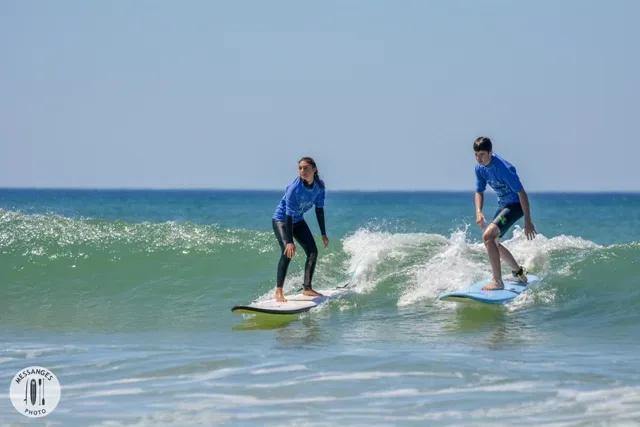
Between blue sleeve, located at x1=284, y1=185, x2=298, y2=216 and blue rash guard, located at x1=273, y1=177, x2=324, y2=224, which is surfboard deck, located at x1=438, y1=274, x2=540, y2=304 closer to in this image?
blue rash guard, located at x1=273, y1=177, x2=324, y2=224

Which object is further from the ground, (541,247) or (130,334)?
(541,247)

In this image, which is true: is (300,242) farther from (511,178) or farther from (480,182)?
(511,178)

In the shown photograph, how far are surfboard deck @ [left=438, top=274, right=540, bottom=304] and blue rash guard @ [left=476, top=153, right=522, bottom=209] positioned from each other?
1019 millimetres

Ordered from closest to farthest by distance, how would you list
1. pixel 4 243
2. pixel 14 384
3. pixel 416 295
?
1. pixel 14 384
2. pixel 416 295
3. pixel 4 243

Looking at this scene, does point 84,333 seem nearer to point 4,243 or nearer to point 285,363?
point 285,363

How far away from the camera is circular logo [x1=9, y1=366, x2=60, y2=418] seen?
234 inches

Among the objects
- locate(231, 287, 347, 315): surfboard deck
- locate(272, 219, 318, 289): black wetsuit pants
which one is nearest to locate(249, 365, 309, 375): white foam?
locate(231, 287, 347, 315): surfboard deck

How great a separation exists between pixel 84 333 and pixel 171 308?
187cm

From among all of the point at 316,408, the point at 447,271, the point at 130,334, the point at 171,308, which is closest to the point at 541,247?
the point at 447,271

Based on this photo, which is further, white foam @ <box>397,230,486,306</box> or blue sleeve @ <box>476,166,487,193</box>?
white foam @ <box>397,230,486,306</box>

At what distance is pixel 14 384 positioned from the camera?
6.62 m

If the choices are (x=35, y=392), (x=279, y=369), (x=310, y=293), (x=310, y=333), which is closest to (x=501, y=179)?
(x=310, y=293)

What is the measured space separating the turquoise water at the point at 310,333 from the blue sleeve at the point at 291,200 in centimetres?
122

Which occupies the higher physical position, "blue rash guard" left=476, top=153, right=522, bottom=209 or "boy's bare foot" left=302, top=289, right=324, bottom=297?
"blue rash guard" left=476, top=153, right=522, bottom=209
